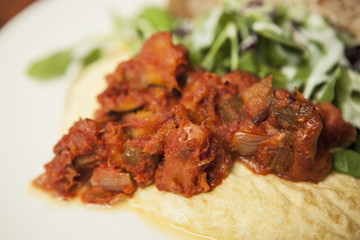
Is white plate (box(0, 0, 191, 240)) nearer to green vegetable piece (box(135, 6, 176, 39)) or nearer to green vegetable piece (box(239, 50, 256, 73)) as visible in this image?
green vegetable piece (box(135, 6, 176, 39))

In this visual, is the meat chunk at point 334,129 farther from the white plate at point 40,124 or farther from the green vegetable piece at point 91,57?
the green vegetable piece at point 91,57

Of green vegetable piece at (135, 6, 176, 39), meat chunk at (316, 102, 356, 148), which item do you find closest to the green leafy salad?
green vegetable piece at (135, 6, 176, 39)

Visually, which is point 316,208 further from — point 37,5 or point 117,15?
point 37,5

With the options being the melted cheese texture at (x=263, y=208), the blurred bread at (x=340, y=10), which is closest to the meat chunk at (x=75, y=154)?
the melted cheese texture at (x=263, y=208)

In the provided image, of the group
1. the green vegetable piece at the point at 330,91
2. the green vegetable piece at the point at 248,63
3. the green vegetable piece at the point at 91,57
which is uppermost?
the green vegetable piece at the point at 91,57

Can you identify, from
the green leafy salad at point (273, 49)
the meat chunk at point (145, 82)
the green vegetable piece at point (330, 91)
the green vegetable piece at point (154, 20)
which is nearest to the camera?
the meat chunk at point (145, 82)

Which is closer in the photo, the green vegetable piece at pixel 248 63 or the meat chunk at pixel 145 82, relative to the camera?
the meat chunk at pixel 145 82
